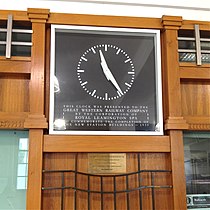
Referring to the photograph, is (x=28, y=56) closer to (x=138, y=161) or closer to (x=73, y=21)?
(x=73, y=21)

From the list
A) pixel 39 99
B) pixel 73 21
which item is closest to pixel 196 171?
pixel 39 99

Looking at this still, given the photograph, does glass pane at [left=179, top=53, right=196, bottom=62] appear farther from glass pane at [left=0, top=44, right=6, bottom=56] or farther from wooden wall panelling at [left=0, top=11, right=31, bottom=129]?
glass pane at [left=0, top=44, right=6, bottom=56]

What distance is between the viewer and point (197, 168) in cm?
214

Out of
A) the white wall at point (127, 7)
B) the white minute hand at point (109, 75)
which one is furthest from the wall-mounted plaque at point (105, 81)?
the white wall at point (127, 7)

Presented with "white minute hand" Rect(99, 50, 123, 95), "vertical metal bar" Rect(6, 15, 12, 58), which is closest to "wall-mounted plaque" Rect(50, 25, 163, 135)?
"white minute hand" Rect(99, 50, 123, 95)

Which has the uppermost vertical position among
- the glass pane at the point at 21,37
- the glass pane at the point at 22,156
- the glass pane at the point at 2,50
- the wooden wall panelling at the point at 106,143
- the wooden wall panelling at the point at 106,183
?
the glass pane at the point at 21,37

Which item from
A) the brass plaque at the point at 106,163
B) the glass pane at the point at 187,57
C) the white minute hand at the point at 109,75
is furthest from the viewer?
the glass pane at the point at 187,57

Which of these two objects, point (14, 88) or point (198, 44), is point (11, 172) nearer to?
point (14, 88)

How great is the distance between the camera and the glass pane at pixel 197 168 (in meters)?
2.09

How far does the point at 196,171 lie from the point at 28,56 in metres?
1.35

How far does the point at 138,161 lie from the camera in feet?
6.68

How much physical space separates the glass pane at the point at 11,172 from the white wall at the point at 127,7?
2.82 feet

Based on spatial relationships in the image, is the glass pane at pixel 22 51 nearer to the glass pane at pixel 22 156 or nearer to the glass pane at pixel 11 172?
the glass pane at pixel 11 172

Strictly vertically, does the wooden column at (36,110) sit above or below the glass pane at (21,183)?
above
